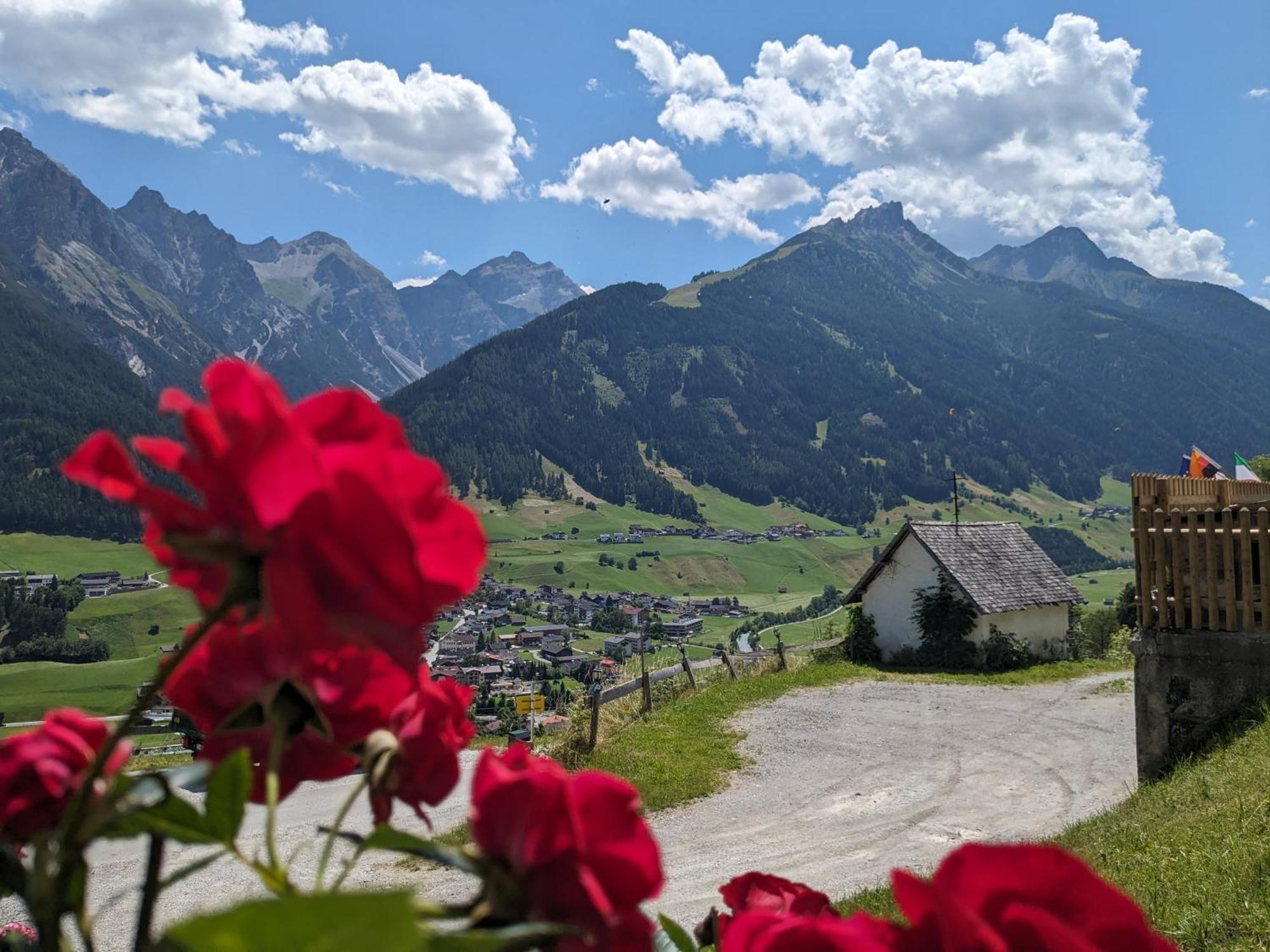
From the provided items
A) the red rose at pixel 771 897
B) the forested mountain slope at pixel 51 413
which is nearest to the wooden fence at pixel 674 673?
the red rose at pixel 771 897

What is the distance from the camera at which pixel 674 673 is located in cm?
2048

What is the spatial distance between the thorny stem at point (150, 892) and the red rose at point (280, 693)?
2.7 inches

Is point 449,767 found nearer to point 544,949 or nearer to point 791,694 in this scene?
point 544,949

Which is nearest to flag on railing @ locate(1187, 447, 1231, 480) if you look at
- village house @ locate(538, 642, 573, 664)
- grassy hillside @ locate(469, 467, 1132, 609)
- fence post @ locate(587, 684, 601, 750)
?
fence post @ locate(587, 684, 601, 750)

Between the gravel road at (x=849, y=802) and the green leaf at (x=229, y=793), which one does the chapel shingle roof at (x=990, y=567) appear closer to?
the gravel road at (x=849, y=802)

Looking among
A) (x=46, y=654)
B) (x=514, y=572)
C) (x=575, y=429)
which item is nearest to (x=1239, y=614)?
(x=46, y=654)

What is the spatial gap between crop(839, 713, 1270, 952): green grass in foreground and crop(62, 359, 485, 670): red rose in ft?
18.2

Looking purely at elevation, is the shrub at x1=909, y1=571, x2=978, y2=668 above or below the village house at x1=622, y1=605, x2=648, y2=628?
above

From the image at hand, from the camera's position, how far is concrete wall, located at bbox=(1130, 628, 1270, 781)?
8875 mm

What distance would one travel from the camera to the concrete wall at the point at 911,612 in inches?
917

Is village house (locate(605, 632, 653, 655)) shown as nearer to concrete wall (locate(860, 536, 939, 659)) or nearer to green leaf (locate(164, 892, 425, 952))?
concrete wall (locate(860, 536, 939, 659))

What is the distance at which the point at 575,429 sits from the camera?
19325cm

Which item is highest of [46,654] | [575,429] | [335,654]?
[575,429]

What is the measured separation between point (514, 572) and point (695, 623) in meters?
35.5
